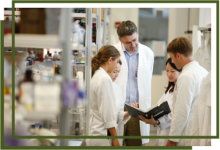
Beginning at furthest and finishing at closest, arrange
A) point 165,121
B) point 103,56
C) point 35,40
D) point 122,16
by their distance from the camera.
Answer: point 122,16 → point 165,121 → point 103,56 → point 35,40

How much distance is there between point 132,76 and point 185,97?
17.0 inches

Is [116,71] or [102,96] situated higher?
[116,71]

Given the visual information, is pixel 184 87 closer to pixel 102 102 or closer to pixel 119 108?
pixel 119 108

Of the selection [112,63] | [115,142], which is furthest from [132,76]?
[115,142]

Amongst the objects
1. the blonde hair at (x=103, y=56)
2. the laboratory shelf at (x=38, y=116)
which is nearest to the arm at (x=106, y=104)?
the blonde hair at (x=103, y=56)

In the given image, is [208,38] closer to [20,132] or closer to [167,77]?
[167,77]

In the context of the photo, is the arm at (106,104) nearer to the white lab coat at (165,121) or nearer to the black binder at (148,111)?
the black binder at (148,111)

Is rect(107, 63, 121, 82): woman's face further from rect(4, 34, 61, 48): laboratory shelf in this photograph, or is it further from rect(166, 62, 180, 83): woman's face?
rect(4, 34, 61, 48): laboratory shelf

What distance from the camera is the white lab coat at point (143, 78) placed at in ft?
5.58

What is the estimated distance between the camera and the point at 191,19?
2.23 m

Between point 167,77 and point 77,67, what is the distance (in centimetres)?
78

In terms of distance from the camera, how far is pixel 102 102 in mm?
1656

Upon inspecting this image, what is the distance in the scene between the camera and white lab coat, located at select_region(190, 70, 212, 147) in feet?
5.36
